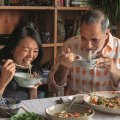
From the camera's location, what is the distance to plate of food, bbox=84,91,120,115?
1.63m

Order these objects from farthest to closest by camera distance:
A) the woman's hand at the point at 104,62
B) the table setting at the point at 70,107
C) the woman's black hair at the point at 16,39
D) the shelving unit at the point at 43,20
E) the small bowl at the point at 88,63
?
the shelving unit at the point at 43,20 → the woman's black hair at the point at 16,39 → the woman's hand at the point at 104,62 → the small bowl at the point at 88,63 → the table setting at the point at 70,107

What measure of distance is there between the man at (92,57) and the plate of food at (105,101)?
0.20 metres

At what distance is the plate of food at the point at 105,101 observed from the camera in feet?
5.36

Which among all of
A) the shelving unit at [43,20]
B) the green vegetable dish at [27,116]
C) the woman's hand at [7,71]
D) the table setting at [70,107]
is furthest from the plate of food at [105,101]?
the shelving unit at [43,20]

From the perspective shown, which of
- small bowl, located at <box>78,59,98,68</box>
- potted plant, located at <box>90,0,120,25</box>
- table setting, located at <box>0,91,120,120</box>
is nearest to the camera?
table setting, located at <box>0,91,120,120</box>

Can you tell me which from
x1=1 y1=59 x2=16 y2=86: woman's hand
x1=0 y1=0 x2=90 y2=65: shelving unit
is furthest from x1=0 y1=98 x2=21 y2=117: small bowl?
x1=0 y1=0 x2=90 y2=65: shelving unit

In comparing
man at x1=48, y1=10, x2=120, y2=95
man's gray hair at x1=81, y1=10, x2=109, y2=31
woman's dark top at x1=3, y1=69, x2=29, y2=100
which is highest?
man's gray hair at x1=81, y1=10, x2=109, y2=31

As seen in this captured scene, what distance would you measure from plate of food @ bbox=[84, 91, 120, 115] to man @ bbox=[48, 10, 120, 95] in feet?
0.64

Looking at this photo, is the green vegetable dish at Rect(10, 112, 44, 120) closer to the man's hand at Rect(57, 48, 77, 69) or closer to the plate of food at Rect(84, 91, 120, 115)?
the plate of food at Rect(84, 91, 120, 115)

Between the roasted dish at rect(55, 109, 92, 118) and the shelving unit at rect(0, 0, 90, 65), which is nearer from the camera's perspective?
the roasted dish at rect(55, 109, 92, 118)

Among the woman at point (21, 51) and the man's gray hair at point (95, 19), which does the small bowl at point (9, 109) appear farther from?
the man's gray hair at point (95, 19)

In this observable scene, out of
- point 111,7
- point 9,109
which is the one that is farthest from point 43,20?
point 9,109

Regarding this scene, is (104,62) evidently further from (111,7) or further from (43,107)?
(111,7)

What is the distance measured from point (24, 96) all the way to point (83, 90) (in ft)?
1.45
